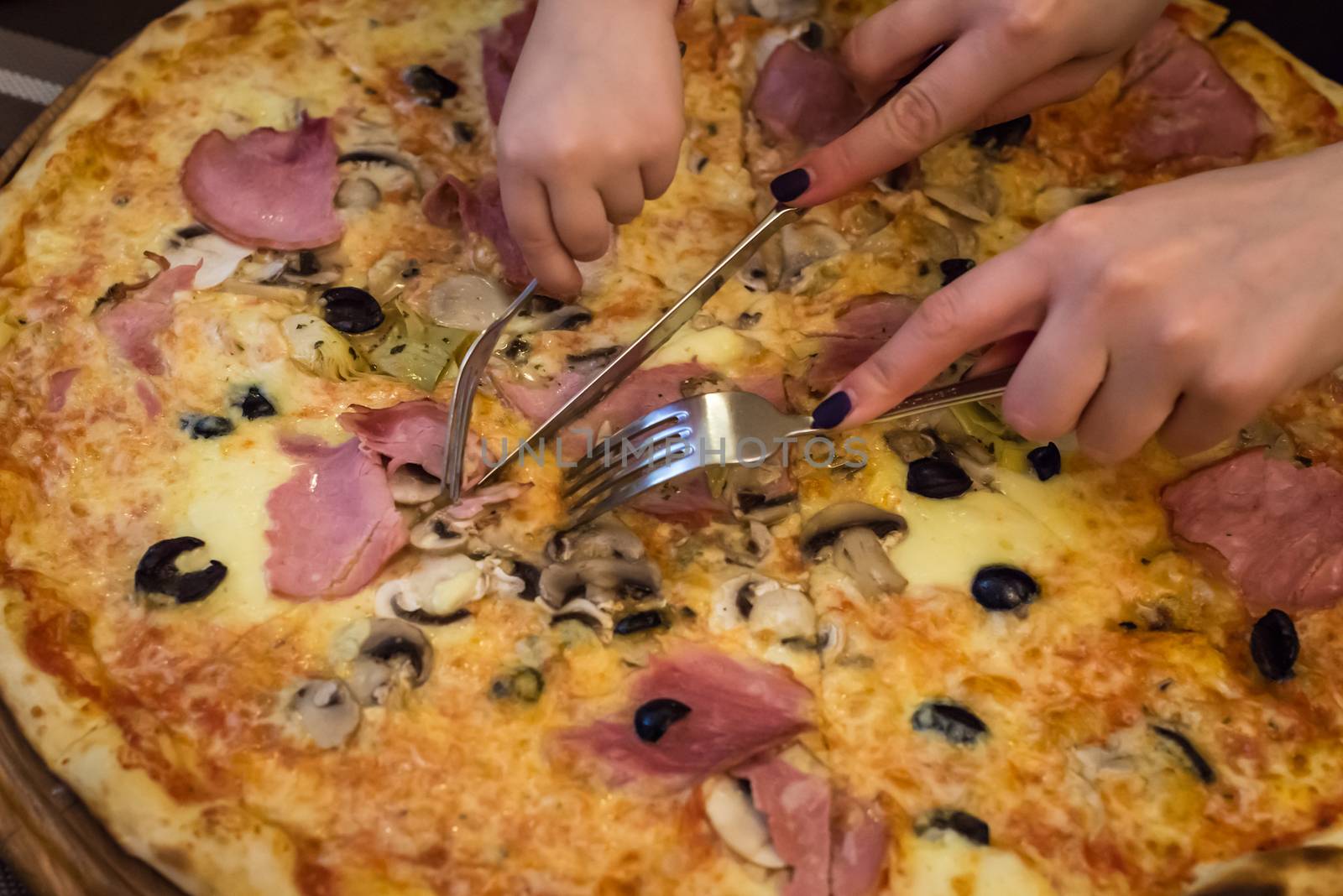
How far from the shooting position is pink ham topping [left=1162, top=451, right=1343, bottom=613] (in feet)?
5.24

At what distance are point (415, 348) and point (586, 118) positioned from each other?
0.54 meters

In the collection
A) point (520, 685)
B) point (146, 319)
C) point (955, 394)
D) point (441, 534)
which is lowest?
point (520, 685)

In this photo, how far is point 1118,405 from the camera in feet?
4.33

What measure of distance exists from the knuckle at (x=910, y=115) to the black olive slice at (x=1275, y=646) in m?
0.86

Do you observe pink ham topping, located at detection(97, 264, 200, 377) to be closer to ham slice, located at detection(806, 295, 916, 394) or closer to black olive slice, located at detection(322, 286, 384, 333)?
black olive slice, located at detection(322, 286, 384, 333)

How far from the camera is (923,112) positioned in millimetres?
1600

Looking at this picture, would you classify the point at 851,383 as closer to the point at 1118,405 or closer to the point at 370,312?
the point at 1118,405

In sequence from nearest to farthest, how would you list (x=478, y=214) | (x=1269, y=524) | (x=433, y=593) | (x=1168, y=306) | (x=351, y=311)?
1. (x=1168, y=306)
2. (x=433, y=593)
3. (x=1269, y=524)
4. (x=351, y=311)
5. (x=478, y=214)

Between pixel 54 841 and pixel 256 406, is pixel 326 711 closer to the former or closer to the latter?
pixel 54 841

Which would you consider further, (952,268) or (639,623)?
(952,268)

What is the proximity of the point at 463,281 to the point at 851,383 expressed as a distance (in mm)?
753

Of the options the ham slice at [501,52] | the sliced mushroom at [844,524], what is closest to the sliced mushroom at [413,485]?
the sliced mushroom at [844,524]

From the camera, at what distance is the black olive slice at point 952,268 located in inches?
74.6

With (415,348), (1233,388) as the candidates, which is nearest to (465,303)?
(415,348)
